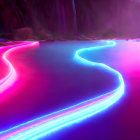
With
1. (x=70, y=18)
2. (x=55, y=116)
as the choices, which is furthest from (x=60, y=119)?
(x=70, y=18)

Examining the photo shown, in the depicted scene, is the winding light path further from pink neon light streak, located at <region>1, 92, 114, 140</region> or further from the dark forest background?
the dark forest background

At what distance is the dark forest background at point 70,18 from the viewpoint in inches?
285

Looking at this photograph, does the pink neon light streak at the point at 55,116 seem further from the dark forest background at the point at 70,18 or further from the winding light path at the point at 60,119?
the dark forest background at the point at 70,18

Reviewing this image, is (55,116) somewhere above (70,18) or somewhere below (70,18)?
below

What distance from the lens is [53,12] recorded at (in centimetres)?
784

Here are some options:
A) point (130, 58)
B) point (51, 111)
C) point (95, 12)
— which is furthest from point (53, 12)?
point (51, 111)

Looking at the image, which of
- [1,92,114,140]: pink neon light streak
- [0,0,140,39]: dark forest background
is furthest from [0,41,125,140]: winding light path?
[0,0,140,39]: dark forest background

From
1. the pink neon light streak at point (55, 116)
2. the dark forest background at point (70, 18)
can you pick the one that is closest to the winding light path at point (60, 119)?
the pink neon light streak at point (55, 116)

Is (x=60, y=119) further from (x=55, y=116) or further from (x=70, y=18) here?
(x=70, y=18)

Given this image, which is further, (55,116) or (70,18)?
(70,18)

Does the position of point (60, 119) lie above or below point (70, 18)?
below

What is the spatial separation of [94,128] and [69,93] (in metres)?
0.72

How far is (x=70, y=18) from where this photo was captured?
8.09 m

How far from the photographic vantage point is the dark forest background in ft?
23.7
